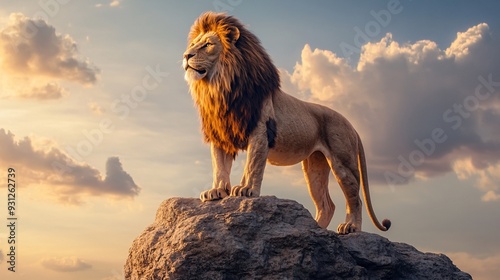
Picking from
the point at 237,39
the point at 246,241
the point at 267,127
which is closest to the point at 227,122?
the point at 267,127

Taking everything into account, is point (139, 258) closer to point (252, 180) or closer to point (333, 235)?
point (252, 180)

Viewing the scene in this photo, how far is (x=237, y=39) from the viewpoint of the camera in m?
7.06

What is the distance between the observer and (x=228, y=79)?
22.6 feet

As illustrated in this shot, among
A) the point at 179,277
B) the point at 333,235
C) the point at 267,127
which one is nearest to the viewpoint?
the point at 179,277

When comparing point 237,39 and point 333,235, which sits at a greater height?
point 237,39

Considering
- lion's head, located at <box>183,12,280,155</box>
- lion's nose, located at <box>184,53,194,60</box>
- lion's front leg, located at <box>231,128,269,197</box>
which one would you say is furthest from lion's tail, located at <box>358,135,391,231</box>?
lion's nose, located at <box>184,53,194,60</box>

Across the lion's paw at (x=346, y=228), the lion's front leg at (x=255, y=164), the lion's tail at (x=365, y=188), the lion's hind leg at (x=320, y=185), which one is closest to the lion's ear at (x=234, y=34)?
the lion's front leg at (x=255, y=164)

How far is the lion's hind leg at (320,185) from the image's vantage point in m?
8.14

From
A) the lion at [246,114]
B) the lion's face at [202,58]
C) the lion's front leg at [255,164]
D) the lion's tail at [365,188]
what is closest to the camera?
the lion's front leg at [255,164]

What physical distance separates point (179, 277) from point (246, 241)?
65 cm

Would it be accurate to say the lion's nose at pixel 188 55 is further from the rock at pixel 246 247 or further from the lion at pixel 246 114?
the rock at pixel 246 247

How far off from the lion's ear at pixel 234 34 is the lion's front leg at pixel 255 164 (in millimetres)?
1025

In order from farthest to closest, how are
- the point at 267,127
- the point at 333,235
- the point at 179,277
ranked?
the point at 267,127 < the point at 333,235 < the point at 179,277

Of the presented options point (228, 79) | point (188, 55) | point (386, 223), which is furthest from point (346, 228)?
point (188, 55)
